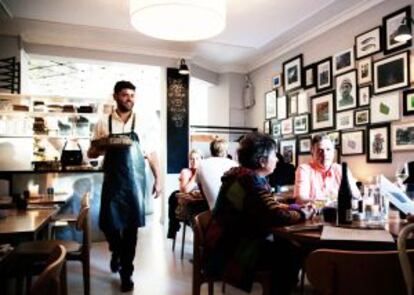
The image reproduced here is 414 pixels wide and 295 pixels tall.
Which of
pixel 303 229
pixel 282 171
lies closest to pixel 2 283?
pixel 303 229

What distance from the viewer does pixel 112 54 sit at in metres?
5.90

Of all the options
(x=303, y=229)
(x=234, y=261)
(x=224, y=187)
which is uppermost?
(x=224, y=187)

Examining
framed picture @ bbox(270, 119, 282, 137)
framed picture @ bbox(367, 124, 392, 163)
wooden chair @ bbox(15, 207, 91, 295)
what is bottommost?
wooden chair @ bbox(15, 207, 91, 295)

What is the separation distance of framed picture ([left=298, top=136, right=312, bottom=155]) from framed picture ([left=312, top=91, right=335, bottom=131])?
23 centimetres

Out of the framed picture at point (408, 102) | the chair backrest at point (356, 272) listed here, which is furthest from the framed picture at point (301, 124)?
the chair backrest at point (356, 272)

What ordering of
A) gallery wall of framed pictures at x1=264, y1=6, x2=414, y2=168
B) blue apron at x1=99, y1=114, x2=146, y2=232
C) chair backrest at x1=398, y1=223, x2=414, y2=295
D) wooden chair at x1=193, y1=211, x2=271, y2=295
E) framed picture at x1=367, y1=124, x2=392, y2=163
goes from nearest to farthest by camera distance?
chair backrest at x1=398, y1=223, x2=414, y2=295
wooden chair at x1=193, y1=211, x2=271, y2=295
blue apron at x1=99, y1=114, x2=146, y2=232
gallery wall of framed pictures at x1=264, y1=6, x2=414, y2=168
framed picture at x1=367, y1=124, x2=392, y2=163

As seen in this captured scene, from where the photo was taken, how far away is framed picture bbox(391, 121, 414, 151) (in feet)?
12.4

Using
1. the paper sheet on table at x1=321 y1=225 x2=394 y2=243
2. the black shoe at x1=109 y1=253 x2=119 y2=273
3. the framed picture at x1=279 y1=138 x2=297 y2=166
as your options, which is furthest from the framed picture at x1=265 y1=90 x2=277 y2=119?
the paper sheet on table at x1=321 y1=225 x2=394 y2=243

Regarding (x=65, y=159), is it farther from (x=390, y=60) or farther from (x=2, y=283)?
(x=390, y=60)

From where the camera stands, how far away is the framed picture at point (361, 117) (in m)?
4.35

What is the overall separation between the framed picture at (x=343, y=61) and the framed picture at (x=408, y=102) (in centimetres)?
87

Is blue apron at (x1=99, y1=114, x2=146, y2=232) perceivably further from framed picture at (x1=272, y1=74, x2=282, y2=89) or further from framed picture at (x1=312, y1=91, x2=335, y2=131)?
framed picture at (x1=272, y1=74, x2=282, y2=89)

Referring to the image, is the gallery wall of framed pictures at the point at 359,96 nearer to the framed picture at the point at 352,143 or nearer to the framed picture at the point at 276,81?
the framed picture at the point at 352,143

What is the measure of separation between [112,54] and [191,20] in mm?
2924
